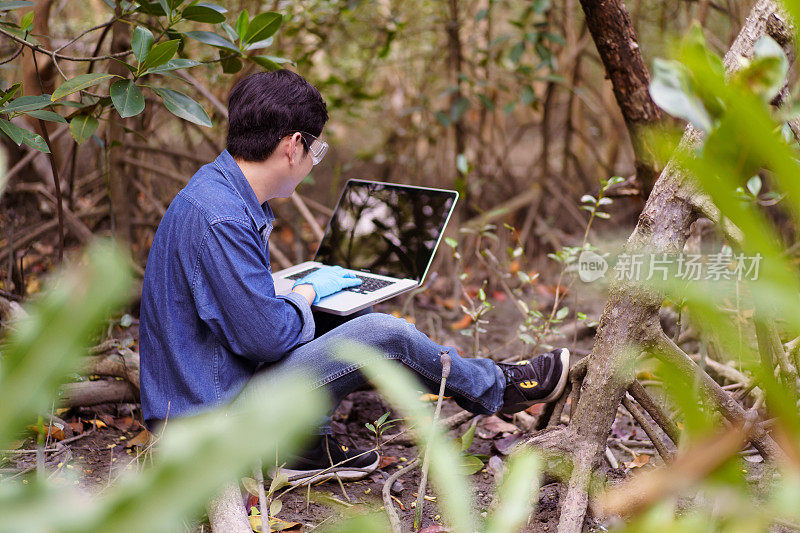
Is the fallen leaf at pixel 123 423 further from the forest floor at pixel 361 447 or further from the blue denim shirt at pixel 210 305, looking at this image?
the blue denim shirt at pixel 210 305

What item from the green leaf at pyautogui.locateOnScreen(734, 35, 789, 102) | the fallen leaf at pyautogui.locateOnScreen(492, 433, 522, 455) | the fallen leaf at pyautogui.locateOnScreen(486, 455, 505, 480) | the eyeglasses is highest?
the green leaf at pyautogui.locateOnScreen(734, 35, 789, 102)

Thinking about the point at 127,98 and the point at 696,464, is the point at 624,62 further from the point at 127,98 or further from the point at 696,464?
the point at 696,464

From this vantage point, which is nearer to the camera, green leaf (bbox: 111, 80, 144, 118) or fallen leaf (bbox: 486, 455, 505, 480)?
green leaf (bbox: 111, 80, 144, 118)

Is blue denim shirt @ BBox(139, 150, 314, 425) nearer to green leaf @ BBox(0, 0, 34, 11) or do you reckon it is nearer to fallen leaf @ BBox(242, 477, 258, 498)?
fallen leaf @ BBox(242, 477, 258, 498)

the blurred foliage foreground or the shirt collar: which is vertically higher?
the blurred foliage foreground

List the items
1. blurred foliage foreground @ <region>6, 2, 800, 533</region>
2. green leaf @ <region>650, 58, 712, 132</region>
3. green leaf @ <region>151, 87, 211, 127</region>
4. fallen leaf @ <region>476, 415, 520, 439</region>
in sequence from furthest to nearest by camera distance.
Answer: fallen leaf @ <region>476, 415, 520, 439</region>, green leaf @ <region>151, 87, 211, 127</region>, green leaf @ <region>650, 58, 712, 132</region>, blurred foliage foreground @ <region>6, 2, 800, 533</region>

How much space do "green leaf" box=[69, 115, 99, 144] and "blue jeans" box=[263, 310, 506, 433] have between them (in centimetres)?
81

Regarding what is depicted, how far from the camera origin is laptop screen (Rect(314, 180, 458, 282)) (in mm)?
2221

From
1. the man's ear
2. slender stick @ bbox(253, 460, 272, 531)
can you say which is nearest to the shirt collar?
the man's ear

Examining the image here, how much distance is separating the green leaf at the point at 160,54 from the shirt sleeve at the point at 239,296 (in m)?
0.45

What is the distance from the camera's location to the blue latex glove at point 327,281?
1.89 meters

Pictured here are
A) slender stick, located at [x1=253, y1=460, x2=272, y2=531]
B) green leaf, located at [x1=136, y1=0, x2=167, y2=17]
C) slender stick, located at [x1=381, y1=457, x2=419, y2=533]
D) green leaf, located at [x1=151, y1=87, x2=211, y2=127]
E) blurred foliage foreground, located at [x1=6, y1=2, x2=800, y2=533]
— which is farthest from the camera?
green leaf, located at [x1=136, y1=0, x2=167, y2=17]

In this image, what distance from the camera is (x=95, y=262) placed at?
346 millimetres

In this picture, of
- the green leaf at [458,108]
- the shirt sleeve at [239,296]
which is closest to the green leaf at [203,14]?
the shirt sleeve at [239,296]
